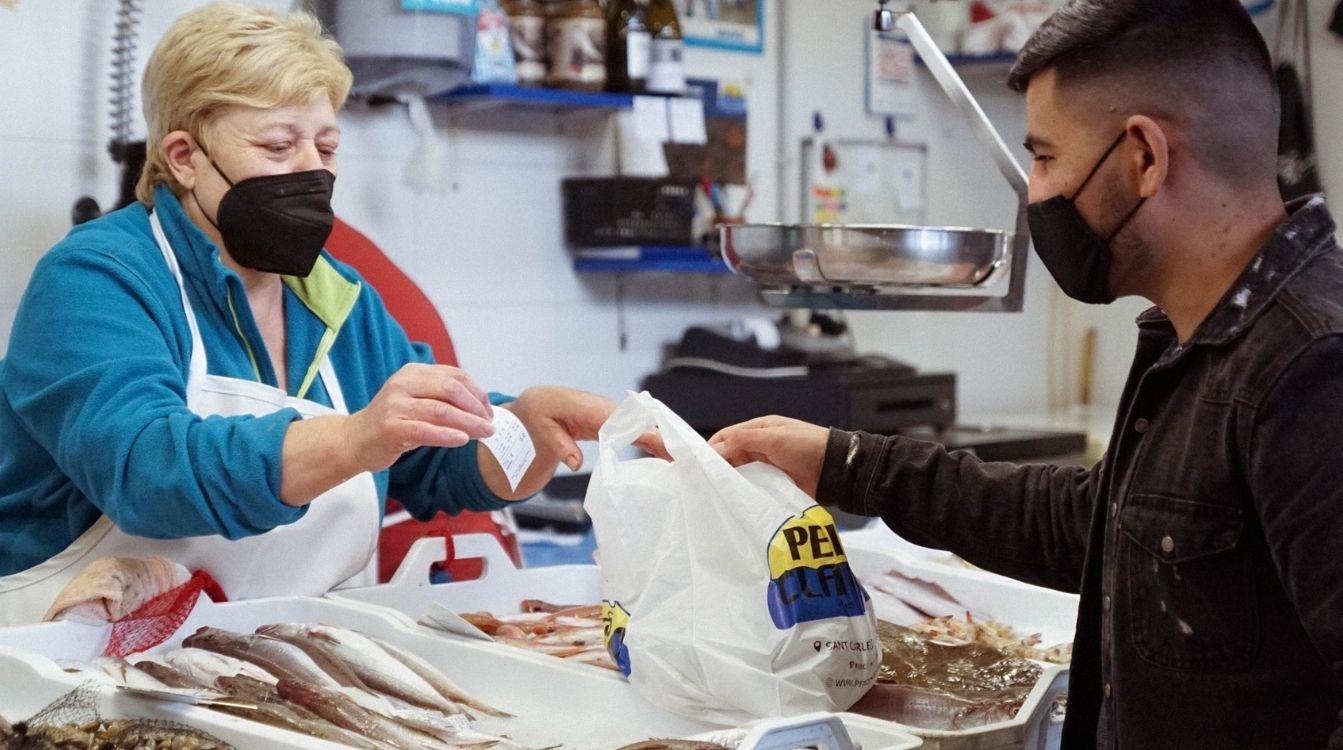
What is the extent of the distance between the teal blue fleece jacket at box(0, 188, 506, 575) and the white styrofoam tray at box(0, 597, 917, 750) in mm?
170

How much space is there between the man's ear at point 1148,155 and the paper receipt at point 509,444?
2.66 feet

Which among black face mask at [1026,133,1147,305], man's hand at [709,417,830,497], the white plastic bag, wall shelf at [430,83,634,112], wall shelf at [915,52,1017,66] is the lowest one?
the white plastic bag

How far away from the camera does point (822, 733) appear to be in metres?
1.39

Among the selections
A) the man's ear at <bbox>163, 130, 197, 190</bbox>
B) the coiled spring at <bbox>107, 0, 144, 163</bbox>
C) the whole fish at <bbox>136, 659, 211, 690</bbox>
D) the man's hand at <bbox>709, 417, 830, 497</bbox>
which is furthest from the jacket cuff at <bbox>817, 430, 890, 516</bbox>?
the coiled spring at <bbox>107, 0, 144, 163</bbox>

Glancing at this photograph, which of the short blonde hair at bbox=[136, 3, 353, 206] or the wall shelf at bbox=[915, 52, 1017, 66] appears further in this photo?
the wall shelf at bbox=[915, 52, 1017, 66]

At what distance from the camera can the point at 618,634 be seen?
5.84 feet

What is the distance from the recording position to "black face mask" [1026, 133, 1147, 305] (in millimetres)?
1545

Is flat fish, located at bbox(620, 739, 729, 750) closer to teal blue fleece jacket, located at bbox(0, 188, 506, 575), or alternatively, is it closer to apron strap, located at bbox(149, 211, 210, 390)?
teal blue fleece jacket, located at bbox(0, 188, 506, 575)

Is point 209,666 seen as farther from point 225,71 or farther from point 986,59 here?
point 986,59

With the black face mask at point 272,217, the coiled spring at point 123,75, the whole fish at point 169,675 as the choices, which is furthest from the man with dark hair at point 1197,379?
the coiled spring at point 123,75

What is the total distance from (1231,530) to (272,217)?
1459 mm

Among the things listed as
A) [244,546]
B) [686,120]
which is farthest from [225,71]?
[686,120]

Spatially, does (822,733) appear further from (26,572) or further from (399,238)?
(399,238)

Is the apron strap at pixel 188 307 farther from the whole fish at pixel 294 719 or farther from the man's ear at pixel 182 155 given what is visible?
the whole fish at pixel 294 719
